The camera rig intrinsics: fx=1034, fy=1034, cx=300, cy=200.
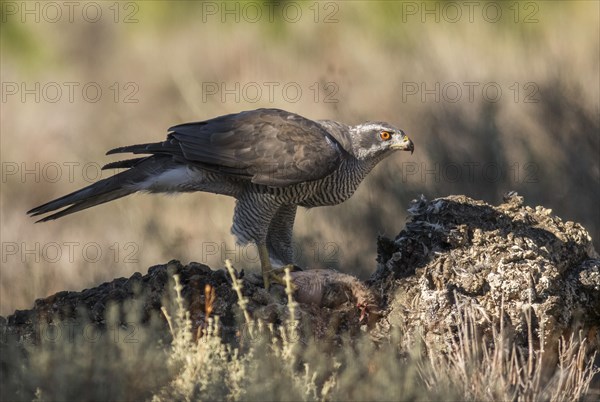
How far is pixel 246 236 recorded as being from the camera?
696cm

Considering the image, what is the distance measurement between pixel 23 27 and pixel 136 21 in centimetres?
187

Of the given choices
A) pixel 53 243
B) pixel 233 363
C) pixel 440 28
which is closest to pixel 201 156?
pixel 233 363

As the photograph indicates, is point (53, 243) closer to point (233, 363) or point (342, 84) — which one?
point (342, 84)

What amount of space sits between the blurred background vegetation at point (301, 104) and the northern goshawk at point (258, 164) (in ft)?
7.13

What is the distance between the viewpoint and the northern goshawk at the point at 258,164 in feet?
22.0

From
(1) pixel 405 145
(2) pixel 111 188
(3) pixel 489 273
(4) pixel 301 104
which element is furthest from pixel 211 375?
(4) pixel 301 104

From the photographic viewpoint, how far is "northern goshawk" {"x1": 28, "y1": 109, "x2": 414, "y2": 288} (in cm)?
670

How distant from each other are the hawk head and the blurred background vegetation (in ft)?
7.44

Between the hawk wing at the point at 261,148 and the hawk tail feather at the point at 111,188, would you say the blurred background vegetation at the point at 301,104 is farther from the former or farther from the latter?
the hawk wing at the point at 261,148

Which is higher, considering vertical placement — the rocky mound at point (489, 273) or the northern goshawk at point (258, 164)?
the northern goshawk at point (258, 164)

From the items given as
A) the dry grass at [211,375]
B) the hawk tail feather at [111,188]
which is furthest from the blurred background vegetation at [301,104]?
the dry grass at [211,375]

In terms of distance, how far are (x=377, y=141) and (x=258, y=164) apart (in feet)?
2.87

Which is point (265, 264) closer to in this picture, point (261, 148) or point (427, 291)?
point (261, 148)

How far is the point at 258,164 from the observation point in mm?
6707
